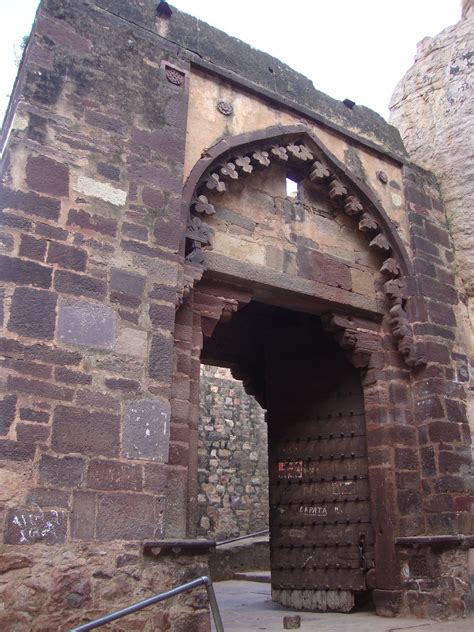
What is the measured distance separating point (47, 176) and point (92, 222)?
405 millimetres

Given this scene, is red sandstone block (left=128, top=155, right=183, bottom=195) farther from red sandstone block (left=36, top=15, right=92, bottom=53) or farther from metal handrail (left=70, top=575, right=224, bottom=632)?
metal handrail (left=70, top=575, right=224, bottom=632)

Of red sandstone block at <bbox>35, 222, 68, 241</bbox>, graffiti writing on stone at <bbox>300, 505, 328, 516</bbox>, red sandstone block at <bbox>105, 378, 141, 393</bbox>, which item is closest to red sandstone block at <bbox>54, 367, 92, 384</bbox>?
red sandstone block at <bbox>105, 378, 141, 393</bbox>

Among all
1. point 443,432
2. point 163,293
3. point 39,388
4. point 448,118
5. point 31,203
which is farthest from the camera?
point 448,118

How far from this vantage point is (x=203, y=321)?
16.4ft

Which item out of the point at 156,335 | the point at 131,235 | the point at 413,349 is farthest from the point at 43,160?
the point at 413,349

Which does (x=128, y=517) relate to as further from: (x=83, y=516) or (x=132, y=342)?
(x=132, y=342)

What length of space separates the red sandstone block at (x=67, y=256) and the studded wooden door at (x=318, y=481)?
308 centimetres

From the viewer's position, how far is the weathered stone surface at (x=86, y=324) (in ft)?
12.8

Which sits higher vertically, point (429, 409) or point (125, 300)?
point (125, 300)

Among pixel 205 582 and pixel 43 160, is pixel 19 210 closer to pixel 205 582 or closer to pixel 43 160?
pixel 43 160

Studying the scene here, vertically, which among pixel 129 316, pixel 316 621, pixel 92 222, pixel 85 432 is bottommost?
pixel 316 621

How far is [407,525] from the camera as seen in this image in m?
5.34

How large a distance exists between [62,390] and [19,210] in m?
→ 1.15

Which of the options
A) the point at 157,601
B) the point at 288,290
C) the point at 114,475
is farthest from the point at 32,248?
the point at 288,290
